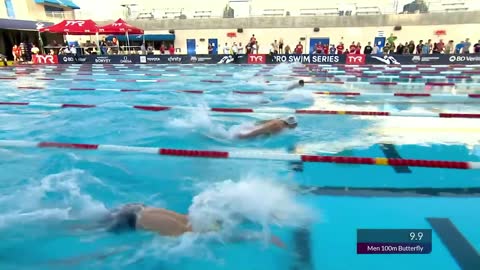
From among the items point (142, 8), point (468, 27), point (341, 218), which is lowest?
point (341, 218)

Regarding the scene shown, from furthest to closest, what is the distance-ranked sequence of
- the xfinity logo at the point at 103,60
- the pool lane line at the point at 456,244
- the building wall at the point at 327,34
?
the building wall at the point at 327,34 < the xfinity logo at the point at 103,60 < the pool lane line at the point at 456,244

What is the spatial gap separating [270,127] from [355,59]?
13.9 m

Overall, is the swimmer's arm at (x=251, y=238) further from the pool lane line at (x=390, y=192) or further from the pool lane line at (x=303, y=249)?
the pool lane line at (x=390, y=192)

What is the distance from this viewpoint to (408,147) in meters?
4.53

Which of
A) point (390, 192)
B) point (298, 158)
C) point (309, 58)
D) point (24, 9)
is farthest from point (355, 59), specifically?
point (24, 9)

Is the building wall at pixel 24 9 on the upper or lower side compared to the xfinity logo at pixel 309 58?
upper

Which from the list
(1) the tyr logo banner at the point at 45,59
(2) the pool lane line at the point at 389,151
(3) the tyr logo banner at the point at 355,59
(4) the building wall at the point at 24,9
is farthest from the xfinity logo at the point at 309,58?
(4) the building wall at the point at 24,9

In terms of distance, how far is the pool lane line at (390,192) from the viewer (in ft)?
10.6

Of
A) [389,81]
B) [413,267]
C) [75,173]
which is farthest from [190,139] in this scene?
[389,81]

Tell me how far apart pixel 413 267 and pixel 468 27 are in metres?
24.8

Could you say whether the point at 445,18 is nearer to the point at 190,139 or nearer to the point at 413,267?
the point at 190,139

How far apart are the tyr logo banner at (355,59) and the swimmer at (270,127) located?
43.9 feet
